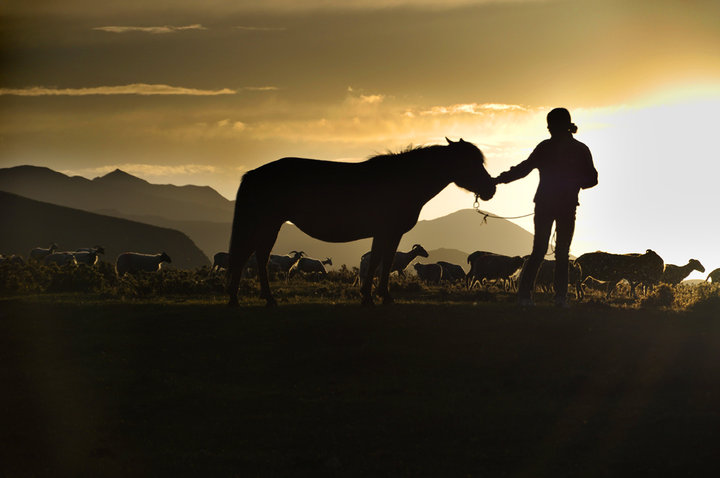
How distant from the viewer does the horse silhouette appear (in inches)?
665

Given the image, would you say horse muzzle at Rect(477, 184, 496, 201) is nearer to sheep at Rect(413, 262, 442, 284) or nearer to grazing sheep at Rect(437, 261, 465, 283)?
sheep at Rect(413, 262, 442, 284)

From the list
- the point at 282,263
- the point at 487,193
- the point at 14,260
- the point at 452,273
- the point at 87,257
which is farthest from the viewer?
the point at 87,257

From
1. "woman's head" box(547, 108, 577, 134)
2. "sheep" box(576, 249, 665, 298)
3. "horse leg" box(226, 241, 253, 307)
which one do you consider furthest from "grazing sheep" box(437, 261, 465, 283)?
"horse leg" box(226, 241, 253, 307)

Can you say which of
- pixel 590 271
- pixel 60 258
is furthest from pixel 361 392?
pixel 60 258

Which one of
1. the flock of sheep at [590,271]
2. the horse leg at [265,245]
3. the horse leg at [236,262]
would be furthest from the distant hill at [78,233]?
the horse leg at [265,245]

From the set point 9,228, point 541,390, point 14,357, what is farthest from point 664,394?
point 9,228

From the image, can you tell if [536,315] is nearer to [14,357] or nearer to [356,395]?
[356,395]

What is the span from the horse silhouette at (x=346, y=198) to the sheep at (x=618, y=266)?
30.7 feet

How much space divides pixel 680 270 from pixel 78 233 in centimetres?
10636

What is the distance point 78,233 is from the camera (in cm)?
12531

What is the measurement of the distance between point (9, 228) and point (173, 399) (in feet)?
390

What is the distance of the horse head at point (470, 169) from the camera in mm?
17344

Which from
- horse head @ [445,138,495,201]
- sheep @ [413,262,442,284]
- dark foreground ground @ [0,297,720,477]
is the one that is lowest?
dark foreground ground @ [0,297,720,477]

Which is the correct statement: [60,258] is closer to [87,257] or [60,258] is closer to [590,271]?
[87,257]
